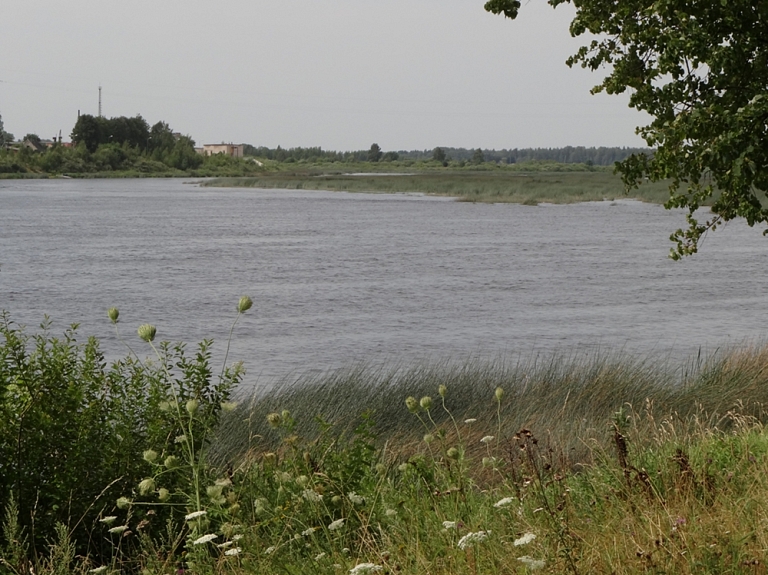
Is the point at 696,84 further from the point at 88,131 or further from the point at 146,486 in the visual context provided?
the point at 88,131

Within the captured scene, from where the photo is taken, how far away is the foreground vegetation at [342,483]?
14.2 feet

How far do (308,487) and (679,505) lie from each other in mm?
1902

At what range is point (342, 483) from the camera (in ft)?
18.8

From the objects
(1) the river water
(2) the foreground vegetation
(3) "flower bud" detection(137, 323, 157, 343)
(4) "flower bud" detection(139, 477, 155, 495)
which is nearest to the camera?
(4) "flower bud" detection(139, 477, 155, 495)

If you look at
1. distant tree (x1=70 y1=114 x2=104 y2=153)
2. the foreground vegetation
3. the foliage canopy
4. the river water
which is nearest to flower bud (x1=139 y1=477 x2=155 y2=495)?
the foreground vegetation

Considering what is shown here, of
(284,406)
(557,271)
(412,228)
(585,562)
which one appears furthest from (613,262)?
(585,562)

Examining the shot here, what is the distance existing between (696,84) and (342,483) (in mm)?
8107

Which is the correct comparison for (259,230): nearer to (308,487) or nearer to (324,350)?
(324,350)

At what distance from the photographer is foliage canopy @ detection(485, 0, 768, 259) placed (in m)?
9.83

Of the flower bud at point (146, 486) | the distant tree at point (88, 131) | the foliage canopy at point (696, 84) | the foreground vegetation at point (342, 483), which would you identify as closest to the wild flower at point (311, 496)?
the foreground vegetation at point (342, 483)

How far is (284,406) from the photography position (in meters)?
10.9

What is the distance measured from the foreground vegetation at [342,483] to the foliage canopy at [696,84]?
267 cm

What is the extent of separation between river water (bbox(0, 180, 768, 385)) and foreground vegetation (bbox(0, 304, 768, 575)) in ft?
17.7

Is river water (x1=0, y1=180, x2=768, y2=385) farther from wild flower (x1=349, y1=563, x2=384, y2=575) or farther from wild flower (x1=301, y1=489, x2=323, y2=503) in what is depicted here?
wild flower (x1=349, y1=563, x2=384, y2=575)
